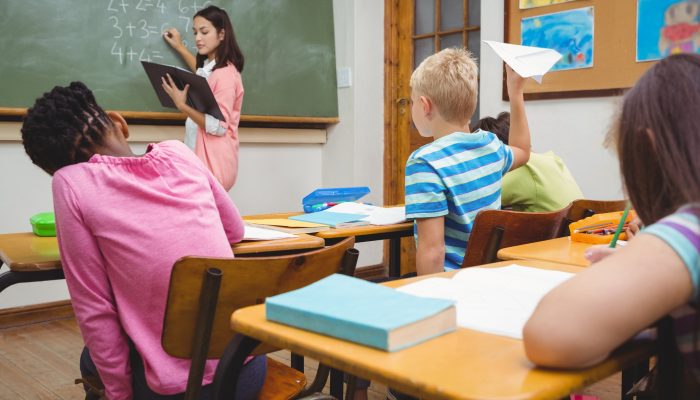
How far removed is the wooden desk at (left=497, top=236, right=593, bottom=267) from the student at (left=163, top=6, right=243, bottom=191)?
239 centimetres

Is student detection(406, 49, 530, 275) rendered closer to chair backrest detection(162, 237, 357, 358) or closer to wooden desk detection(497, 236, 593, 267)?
wooden desk detection(497, 236, 593, 267)

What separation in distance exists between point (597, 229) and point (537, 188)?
0.59m

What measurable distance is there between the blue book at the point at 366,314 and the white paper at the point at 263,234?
0.99 meters

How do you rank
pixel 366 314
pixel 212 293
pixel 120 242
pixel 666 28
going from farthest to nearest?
pixel 666 28 → pixel 120 242 → pixel 212 293 → pixel 366 314

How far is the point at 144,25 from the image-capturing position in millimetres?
3963

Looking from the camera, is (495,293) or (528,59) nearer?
(495,293)

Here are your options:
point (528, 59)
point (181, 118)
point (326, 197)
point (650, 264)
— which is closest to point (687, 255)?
point (650, 264)

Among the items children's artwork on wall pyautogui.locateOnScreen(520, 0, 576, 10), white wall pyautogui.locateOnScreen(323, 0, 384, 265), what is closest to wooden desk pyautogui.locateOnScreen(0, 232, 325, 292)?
children's artwork on wall pyautogui.locateOnScreen(520, 0, 576, 10)

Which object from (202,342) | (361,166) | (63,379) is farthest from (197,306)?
(361,166)

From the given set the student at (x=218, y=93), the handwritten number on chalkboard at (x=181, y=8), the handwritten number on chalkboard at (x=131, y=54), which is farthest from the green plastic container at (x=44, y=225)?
the handwritten number on chalkboard at (x=181, y=8)

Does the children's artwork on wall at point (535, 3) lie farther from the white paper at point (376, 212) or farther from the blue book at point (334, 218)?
the blue book at point (334, 218)

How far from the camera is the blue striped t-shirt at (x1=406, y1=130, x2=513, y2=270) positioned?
191 cm

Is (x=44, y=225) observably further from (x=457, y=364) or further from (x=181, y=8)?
(x=181, y=8)

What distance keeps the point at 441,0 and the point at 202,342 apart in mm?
3714
